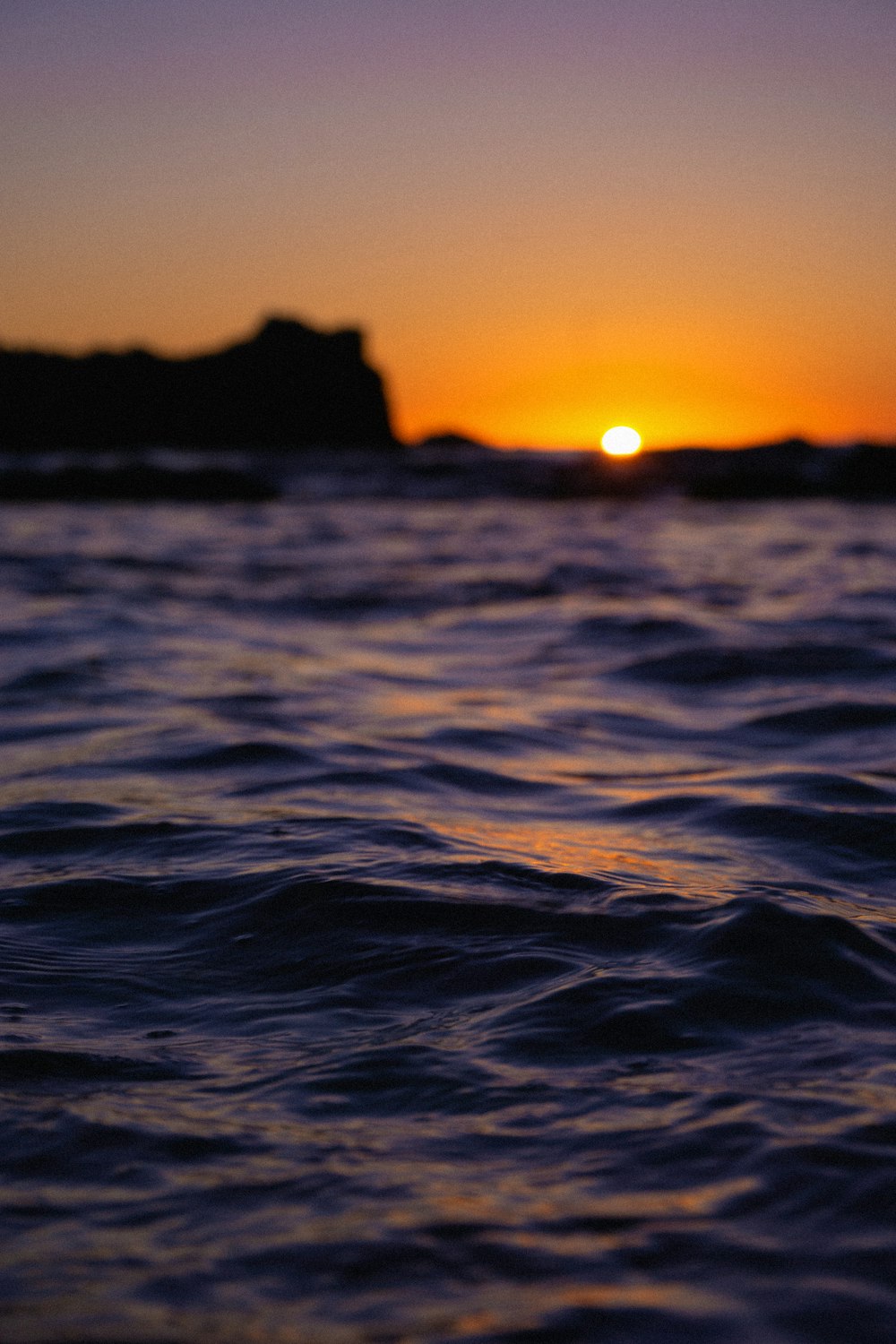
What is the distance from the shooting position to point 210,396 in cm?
10812

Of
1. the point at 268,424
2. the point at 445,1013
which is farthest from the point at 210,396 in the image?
the point at 445,1013

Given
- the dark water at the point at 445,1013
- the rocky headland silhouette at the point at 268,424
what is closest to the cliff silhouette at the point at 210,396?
the rocky headland silhouette at the point at 268,424

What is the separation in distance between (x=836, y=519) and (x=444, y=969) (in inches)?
827

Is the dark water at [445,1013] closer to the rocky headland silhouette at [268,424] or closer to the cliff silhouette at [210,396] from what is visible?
the rocky headland silhouette at [268,424]

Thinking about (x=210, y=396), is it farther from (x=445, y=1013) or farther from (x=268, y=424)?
(x=445, y=1013)

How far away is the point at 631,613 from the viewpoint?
9.81m

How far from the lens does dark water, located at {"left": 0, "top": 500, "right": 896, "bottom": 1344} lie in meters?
1.66

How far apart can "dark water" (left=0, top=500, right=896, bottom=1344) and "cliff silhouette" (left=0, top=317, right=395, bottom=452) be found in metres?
87.1

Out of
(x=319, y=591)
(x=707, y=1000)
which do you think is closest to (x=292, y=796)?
(x=707, y=1000)

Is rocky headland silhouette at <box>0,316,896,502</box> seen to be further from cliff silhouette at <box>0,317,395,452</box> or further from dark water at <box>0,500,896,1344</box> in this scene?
dark water at <box>0,500,896,1344</box>

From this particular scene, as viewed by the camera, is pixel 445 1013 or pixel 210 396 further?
pixel 210 396

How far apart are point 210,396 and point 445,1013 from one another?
11009 cm

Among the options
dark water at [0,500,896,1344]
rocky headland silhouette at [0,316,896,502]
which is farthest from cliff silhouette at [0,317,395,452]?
dark water at [0,500,896,1344]

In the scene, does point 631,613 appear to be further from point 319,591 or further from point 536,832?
point 536,832
